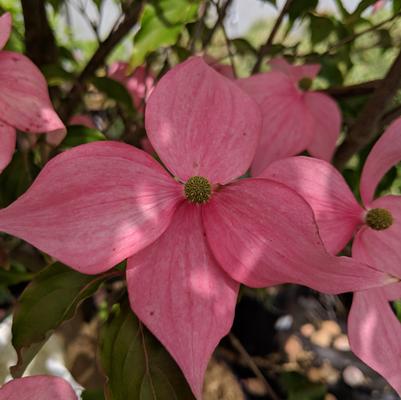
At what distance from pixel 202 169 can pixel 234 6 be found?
0.59 meters

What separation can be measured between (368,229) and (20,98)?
32cm

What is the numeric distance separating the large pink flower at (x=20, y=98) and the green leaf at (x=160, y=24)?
155 mm

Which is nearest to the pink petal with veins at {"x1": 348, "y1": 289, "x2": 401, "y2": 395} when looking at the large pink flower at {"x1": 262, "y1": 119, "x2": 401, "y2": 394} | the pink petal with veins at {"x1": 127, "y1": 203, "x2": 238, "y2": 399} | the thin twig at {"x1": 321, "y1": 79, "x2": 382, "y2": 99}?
the large pink flower at {"x1": 262, "y1": 119, "x2": 401, "y2": 394}

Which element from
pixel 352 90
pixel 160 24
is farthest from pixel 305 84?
pixel 160 24

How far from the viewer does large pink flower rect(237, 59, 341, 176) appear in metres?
0.51

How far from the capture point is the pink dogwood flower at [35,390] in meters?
0.37

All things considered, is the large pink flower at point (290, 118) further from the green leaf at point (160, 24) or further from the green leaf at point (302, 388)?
the green leaf at point (302, 388)

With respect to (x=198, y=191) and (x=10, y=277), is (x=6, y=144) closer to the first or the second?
(x=198, y=191)

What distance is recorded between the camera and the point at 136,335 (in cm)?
41

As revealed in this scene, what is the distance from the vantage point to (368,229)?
1.33 ft

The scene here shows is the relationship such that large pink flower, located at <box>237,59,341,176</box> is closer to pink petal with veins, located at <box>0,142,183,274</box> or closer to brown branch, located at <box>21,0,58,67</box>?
pink petal with veins, located at <box>0,142,183,274</box>

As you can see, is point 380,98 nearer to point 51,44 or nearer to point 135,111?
point 135,111

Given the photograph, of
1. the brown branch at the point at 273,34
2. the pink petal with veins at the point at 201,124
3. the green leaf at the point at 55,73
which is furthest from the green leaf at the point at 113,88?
the pink petal with veins at the point at 201,124

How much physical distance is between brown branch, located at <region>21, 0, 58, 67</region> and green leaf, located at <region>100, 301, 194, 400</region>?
0.47 meters
